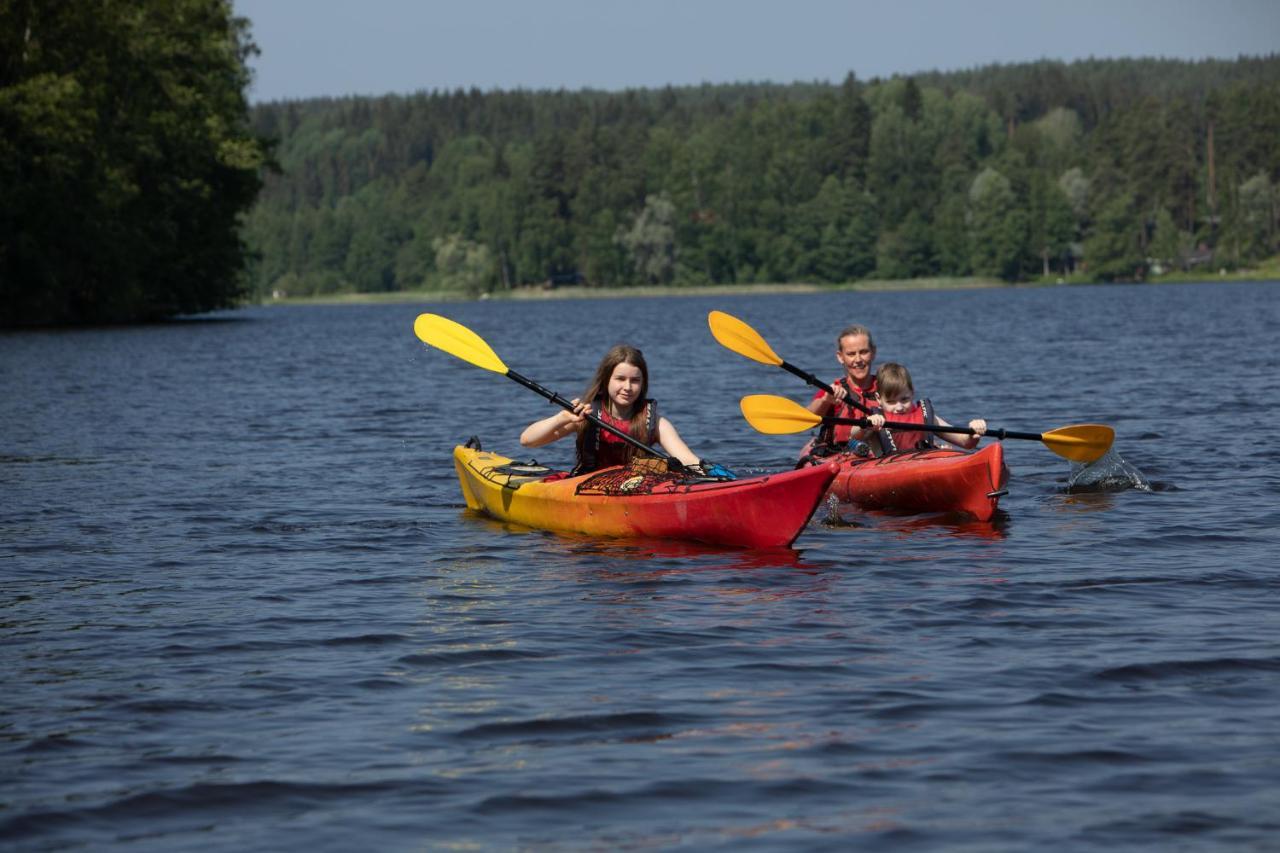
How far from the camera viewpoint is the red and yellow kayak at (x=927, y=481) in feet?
33.8

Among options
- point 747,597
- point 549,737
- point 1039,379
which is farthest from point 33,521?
point 1039,379

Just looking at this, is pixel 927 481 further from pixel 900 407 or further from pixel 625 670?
pixel 625 670

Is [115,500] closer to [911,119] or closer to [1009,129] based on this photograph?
[911,119]

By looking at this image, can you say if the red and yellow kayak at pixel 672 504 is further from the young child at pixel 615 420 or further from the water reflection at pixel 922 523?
the water reflection at pixel 922 523

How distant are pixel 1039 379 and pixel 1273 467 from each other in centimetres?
1218

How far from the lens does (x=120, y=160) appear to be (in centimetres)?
4769

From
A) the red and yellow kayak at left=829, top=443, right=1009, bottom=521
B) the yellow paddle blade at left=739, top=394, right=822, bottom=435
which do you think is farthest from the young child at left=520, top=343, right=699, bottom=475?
the red and yellow kayak at left=829, top=443, right=1009, bottom=521

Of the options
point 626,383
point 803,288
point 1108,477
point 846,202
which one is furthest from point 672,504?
point 846,202

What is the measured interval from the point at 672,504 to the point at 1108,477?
161 inches

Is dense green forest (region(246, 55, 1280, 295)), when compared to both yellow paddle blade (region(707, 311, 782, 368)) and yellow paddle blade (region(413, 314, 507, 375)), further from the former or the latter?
yellow paddle blade (region(413, 314, 507, 375))

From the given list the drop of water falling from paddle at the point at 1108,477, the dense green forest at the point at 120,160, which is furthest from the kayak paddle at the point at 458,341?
the dense green forest at the point at 120,160

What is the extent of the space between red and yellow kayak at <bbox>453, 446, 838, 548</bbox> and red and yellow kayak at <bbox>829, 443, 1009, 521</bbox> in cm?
120

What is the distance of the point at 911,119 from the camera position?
134 metres

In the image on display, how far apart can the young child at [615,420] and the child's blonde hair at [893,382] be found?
71.1 inches
